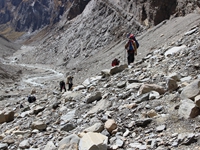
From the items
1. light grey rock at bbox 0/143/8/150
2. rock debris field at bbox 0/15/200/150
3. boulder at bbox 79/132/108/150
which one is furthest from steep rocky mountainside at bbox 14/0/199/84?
boulder at bbox 79/132/108/150

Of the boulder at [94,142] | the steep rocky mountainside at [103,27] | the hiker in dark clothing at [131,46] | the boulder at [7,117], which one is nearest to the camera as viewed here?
the boulder at [94,142]

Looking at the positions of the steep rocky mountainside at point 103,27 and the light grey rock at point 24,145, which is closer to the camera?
the light grey rock at point 24,145

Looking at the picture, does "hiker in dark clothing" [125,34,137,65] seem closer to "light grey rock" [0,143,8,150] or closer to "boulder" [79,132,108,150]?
"light grey rock" [0,143,8,150]

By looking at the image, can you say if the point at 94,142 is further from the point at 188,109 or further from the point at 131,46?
the point at 131,46

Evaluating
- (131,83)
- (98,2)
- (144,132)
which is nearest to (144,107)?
(144,132)

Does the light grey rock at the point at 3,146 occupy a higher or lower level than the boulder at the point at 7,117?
lower

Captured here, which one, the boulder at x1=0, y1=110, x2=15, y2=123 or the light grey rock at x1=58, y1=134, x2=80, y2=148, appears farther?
the boulder at x1=0, y1=110, x2=15, y2=123

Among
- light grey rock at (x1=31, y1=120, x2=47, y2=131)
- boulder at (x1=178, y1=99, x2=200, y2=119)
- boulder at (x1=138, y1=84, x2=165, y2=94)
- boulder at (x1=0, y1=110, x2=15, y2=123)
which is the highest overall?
boulder at (x1=0, y1=110, x2=15, y2=123)

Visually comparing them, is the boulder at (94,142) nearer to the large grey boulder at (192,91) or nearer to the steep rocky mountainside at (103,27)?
the large grey boulder at (192,91)

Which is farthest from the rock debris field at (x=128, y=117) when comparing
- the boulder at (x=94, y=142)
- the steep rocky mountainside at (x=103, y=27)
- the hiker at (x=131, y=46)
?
the steep rocky mountainside at (x=103, y=27)

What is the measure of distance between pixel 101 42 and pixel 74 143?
42.9 m

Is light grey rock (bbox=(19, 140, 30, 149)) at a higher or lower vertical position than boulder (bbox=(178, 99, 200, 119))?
lower

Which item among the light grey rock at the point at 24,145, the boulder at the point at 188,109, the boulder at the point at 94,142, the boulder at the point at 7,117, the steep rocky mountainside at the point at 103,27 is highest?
the steep rocky mountainside at the point at 103,27

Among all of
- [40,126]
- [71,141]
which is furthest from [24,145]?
[71,141]
